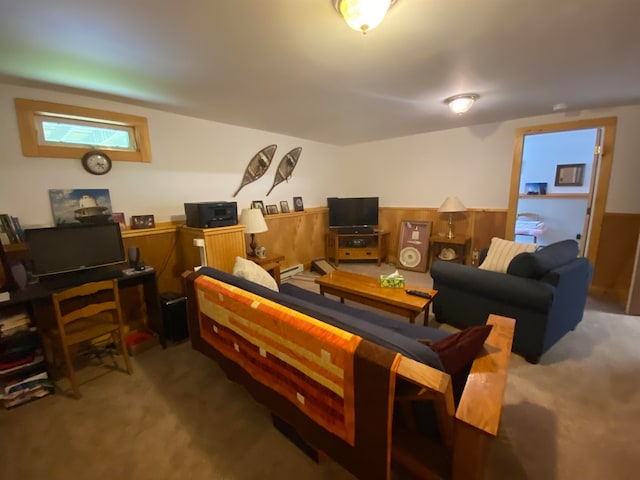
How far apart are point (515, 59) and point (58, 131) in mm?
3575

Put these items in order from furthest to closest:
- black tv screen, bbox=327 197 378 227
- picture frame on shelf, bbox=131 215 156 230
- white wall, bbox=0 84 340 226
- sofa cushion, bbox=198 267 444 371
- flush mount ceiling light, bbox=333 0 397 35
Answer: black tv screen, bbox=327 197 378 227 → picture frame on shelf, bbox=131 215 156 230 → white wall, bbox=0 84 340 226 → flush mount ceiling light, bbox=333 0 397 35 → sofa cushion, bbox=198 267 444 371

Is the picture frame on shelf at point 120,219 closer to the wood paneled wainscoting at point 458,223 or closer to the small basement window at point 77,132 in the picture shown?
the small basement window at point 77,132

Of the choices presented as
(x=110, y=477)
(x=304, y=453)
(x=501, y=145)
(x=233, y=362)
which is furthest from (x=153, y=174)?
(x=501, y=145)

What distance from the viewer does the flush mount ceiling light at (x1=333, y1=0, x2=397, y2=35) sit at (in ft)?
3.74

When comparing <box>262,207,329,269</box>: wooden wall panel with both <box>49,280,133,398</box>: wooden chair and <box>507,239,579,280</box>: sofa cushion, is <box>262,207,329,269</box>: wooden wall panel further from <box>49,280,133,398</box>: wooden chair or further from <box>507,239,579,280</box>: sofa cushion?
<box>507,239,579,280</box>: sofa cushion

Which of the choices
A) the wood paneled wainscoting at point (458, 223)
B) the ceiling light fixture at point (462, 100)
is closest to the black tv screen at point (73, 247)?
the ceiling light fixture at point (462, 100)

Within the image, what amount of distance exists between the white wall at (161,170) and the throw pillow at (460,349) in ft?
9.66

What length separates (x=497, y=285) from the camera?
2.14 m

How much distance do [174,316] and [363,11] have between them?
103 inches

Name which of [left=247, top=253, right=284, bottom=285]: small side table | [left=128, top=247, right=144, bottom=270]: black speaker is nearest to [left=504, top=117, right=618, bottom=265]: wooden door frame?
[left=247, top=253, right=284, bottom=285]: small side table

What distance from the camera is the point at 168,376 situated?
6.63 ft

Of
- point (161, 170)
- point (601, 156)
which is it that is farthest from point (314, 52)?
point (601, 156)

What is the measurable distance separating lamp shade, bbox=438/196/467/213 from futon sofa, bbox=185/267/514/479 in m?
2.70

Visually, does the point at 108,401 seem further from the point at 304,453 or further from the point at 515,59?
the point at 515,59
